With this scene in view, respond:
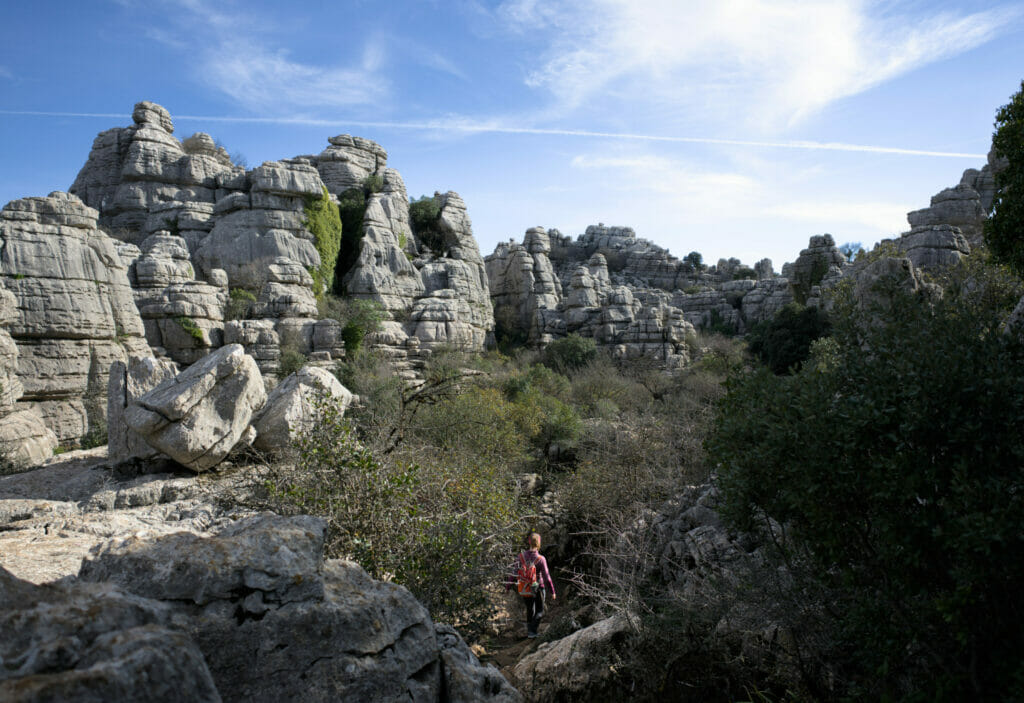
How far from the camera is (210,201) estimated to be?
88.4 ft

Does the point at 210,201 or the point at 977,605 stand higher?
the point at 210,201

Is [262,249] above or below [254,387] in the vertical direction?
above

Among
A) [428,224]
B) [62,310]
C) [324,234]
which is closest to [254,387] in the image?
[62,310]

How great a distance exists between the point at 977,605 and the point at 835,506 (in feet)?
2.37

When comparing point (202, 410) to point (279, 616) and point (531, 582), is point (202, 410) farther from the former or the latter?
point (279, 616)

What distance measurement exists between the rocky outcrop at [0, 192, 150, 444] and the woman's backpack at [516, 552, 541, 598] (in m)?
13.1

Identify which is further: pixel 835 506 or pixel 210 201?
pixel 210 201

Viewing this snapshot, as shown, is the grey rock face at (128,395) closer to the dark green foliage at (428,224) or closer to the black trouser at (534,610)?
the black trouser at (534,610)

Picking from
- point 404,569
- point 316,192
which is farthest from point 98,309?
point 404,569

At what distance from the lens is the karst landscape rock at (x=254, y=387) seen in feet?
8.28

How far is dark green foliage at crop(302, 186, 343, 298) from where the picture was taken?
25125 mm

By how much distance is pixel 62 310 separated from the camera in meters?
15.7

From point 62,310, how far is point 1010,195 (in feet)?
64.4

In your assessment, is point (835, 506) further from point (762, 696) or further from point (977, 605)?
point (762, 696)
